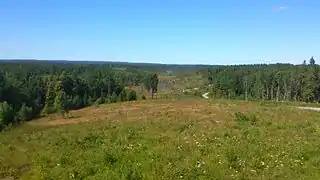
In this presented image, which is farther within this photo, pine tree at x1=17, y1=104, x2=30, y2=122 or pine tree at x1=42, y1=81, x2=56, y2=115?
pine tree at x1=42, y1=81, x2=56, y2=115

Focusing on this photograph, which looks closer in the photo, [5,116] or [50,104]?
[5,116]

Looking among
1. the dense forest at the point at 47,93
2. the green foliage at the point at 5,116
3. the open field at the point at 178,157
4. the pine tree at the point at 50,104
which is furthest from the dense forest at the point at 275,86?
the open field at the point at 178,157

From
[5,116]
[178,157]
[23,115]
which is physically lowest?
[23,115]

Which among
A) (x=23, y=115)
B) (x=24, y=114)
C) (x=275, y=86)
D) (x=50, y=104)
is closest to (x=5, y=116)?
(x=23, y=115)

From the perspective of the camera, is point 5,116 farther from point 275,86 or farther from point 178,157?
point 275,86

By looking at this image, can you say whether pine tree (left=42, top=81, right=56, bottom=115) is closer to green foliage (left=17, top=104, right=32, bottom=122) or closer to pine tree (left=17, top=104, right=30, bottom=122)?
green foliage (left=17, top=104, right=32, bottom=122)

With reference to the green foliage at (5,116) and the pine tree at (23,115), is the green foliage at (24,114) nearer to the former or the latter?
the pine tree at (23,115)

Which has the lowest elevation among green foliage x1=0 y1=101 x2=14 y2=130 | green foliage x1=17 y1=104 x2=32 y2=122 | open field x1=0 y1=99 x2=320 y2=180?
green foliage x1=17 y1=104 x2=32 y2=122

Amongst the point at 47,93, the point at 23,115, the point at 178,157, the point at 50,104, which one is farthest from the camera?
the point at 47,93

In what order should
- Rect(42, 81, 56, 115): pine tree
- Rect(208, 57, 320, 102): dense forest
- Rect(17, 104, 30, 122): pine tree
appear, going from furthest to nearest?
Rect(208, 57, 320, 102): dense forest < Rect(42, 81, 56, 115): pine tree < Rect(17, 104, 30, 122): pine tree

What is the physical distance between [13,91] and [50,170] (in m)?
91.3

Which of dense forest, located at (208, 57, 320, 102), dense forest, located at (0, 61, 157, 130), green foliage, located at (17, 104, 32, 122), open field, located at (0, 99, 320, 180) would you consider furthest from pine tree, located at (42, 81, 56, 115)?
dense forest, located at (208, 57, 320, 102)

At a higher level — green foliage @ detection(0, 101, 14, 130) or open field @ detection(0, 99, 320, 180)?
open field @ detection(0, 99, 320, 180)

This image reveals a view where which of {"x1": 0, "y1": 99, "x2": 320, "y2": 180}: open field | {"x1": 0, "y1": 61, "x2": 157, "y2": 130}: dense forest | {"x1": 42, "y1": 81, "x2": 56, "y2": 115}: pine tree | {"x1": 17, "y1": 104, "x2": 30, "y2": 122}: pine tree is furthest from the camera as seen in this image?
{"x1": 42, "y1": 81, "x2": 56, "y2": 115}: pine tree
